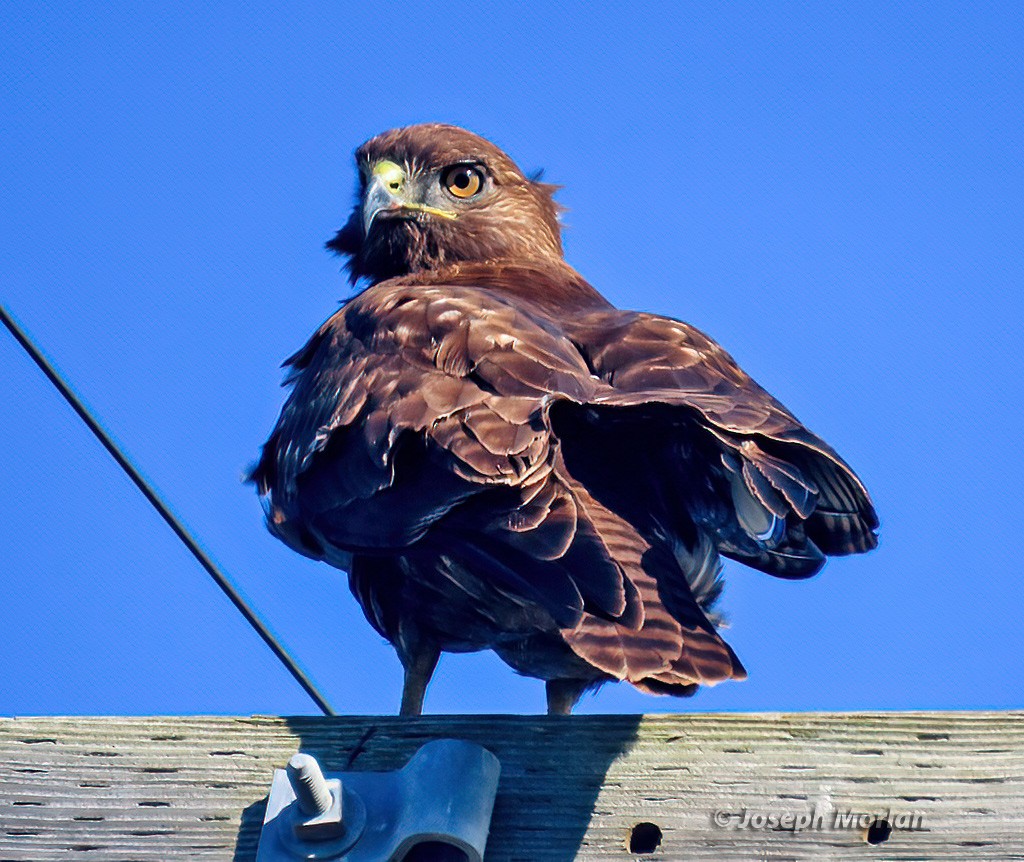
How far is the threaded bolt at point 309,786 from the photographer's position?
2.19m

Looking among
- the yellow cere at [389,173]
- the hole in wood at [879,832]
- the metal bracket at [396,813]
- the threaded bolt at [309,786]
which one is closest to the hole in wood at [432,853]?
the metal bracket at [396,813]

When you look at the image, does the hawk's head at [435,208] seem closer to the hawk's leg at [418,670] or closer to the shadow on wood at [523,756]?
the hawk's leg at [418,670]

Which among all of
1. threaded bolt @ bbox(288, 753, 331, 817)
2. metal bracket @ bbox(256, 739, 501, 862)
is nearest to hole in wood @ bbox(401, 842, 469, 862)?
metal bracket @ bbox(256, 739, 501, 862)

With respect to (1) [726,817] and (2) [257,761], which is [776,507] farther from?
(2) [257,761]

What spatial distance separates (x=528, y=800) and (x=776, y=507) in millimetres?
1014

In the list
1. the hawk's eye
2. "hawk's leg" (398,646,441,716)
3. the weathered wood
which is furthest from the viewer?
the hawk's eye

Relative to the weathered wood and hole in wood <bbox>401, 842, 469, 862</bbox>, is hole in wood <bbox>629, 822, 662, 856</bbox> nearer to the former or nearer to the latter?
the weathered wood

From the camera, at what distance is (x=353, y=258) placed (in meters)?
5.88

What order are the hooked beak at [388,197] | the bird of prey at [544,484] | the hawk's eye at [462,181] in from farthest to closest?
the hawk's eye at [462,181], the hooked beak at [388,197], the bird of prey at [544,484]

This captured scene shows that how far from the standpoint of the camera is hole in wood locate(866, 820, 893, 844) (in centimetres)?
227

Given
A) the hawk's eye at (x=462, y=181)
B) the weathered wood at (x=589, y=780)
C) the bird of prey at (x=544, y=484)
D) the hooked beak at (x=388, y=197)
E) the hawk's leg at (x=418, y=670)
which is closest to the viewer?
the weathered wood at (x=589, y=780)

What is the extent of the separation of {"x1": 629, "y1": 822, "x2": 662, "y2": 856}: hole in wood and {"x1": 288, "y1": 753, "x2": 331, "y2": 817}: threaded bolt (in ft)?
1.45

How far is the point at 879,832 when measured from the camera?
7.50 ft

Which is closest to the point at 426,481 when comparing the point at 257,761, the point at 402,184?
the point at 257,761
